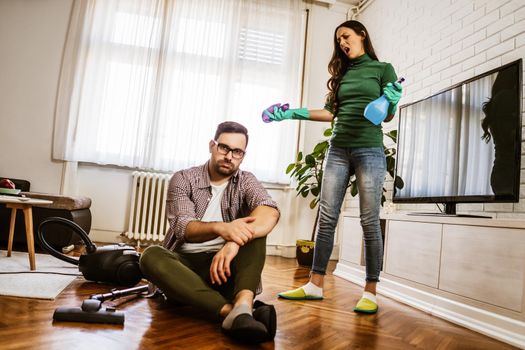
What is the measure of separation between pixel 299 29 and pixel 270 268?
2.33 m

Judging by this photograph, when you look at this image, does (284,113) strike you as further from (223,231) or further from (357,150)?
(223,231)

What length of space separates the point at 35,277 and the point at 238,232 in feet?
3.49

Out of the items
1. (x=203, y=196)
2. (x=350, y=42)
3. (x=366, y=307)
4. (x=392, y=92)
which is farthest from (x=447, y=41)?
(x=203, y=196)

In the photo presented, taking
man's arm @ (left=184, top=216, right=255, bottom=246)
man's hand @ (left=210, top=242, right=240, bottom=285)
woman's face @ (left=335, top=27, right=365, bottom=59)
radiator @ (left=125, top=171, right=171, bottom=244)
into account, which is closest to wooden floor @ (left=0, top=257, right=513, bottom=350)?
man's hand @ (left=210, top=242, right=240, bottom=285)

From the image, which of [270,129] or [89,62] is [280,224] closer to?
[270,129]

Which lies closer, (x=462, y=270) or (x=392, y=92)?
(x=392, y=92)

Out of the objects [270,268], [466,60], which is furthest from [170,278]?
[466,60]

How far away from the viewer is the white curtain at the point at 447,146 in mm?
1961

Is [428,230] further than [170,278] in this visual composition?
Yes

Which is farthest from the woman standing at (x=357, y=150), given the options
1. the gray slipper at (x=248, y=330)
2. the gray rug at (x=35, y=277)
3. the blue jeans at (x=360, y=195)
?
the gray rug at (x=35, y=277)

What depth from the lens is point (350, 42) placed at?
1.81m

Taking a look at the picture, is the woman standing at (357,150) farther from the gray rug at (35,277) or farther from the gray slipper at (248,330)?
the gray rug at (35,277)

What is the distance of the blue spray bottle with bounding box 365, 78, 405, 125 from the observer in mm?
1637

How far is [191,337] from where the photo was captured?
1.17 meters
